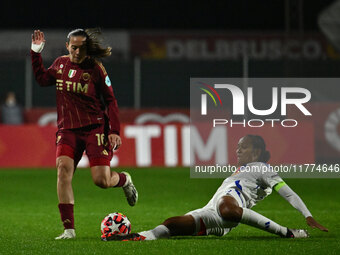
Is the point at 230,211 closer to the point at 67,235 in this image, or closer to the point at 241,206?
the point at 241,206

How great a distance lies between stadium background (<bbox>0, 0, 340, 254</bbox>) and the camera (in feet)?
32.9

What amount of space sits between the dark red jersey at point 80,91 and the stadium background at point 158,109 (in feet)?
3.93

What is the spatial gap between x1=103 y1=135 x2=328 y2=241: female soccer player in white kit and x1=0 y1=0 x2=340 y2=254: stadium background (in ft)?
0.55

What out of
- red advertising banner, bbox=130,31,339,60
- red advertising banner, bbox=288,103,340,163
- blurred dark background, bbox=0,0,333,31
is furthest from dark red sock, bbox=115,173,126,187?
blurred dark background, bbox=0,0,333,31

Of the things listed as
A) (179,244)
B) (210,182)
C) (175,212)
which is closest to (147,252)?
(179,244)

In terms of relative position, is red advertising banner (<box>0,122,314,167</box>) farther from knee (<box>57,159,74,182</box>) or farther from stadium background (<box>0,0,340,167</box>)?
knee (<box>57,159,74,182</box>)

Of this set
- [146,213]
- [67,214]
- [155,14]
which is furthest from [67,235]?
[155,14]

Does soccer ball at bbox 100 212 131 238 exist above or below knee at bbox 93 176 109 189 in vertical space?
below

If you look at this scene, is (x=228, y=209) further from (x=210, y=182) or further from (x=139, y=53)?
(x=139, y=53)

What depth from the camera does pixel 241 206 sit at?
8453 millimetres

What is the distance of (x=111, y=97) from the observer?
8.93 metres

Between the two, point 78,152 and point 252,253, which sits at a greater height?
point 78,152

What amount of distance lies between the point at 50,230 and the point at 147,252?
7.25 ft

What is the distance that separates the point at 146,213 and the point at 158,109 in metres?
11.4
